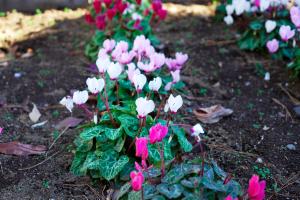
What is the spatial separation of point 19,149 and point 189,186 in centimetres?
123

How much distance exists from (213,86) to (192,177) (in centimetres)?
177

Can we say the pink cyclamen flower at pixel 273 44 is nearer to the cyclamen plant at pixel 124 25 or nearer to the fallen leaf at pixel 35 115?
the cyclamen plant at pixel 124 25

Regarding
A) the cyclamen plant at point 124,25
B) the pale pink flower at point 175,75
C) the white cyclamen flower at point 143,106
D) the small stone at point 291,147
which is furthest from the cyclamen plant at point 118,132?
the cyclamen plant at point 124,25

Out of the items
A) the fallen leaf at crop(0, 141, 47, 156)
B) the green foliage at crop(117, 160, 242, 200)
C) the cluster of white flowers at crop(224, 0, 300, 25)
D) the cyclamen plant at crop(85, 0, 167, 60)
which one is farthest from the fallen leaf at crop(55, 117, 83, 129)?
the cluster of white flowers at crop(224, 0, 300, 25)

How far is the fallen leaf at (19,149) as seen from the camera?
9.63ft

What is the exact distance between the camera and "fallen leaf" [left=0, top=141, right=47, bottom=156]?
2.94 metres

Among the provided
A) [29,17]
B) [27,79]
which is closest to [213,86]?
[27,79]

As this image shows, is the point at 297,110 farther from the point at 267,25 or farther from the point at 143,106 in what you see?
the point at 143,106

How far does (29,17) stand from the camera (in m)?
5.02

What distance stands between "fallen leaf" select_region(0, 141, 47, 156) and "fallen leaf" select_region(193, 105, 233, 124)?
105 cm

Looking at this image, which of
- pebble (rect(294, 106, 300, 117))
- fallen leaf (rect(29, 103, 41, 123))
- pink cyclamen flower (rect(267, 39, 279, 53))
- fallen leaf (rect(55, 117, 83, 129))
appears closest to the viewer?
fallen leaf (rect(55, 117, 83, 129))

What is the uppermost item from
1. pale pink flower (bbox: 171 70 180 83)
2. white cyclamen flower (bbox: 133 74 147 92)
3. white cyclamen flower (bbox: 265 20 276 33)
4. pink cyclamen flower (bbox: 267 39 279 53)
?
white cyclamen flower (bbox: 133 74 147 92)

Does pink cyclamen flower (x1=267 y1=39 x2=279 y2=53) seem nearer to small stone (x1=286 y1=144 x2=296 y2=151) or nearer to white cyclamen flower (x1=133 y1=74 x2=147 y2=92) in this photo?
small stone (x1=286 y1=144 x2=296 y2=151)

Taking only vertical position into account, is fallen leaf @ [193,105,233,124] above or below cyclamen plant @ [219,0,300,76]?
below
